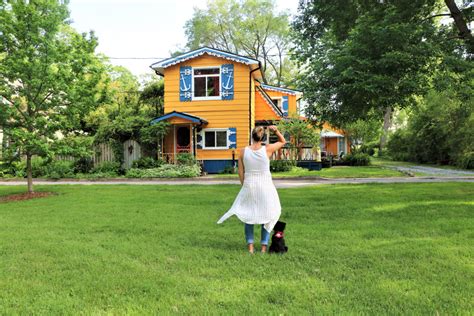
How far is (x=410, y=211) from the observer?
25.4 feet

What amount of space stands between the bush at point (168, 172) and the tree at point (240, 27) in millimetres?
25504

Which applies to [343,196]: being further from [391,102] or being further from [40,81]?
[40,81]

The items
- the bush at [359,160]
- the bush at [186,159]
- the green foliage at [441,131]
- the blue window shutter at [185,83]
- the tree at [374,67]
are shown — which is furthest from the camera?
the bush at [359,160]

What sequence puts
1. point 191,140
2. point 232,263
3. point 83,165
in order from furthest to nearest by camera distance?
point 191,140 → point 83,165 → point 232,263

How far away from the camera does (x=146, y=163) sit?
20219 mm

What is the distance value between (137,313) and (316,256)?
241 centimetres

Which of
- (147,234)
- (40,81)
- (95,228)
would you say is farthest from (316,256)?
(40,81)

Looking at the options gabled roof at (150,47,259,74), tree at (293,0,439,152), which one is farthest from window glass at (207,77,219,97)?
tree at (293,0,439,152)

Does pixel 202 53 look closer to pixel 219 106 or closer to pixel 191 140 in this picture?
pixel 219 106

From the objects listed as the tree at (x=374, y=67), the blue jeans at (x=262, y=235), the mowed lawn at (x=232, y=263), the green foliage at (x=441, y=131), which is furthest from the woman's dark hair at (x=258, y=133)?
the green foliage at (x=441, y=131)

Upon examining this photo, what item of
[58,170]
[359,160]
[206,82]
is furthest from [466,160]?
[58,170]

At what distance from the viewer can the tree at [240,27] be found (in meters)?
41.2

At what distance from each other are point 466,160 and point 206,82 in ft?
52.4

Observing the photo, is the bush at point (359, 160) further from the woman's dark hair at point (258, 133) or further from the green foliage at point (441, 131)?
the woman's dark hair at point (258, 133)
